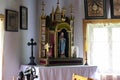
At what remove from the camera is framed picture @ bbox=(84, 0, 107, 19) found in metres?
4.66

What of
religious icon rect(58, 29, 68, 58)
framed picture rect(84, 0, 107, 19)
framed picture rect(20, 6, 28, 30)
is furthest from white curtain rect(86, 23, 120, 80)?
framed picture rect(20, 6, 28, 30)

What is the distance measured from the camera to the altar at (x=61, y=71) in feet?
12.7

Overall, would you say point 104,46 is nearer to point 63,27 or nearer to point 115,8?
point 115,8

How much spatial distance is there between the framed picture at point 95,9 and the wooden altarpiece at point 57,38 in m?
0.56

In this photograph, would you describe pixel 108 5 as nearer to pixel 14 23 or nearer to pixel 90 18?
pixel 90 18

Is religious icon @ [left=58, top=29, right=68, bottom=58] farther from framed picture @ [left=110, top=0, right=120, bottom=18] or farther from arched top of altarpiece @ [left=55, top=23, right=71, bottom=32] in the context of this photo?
framed picture @ [left=110, top=0, right=120, bottom=18]

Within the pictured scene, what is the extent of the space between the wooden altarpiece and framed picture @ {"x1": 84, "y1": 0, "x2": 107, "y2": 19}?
561mm

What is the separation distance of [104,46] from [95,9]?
0.75 meters

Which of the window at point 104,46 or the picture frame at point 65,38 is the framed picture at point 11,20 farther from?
the window at point 104,46

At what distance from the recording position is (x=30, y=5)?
15.1 feet

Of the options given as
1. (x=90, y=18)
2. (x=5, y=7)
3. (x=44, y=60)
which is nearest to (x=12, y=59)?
(x=44, y=60)

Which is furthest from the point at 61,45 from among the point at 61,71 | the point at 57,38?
the point at 61,71

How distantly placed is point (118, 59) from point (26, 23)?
6.22 ft

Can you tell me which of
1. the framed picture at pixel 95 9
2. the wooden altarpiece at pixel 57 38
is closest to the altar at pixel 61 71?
the wooden altarpiece at pixel 57 38
